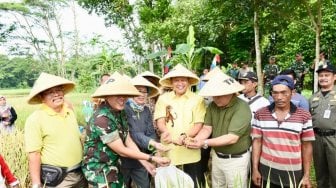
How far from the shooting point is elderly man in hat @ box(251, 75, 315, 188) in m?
2.70

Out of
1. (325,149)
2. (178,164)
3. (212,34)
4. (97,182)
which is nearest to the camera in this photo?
(97,182)

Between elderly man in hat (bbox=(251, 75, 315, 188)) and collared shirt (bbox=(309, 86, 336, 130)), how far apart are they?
28.9 inches

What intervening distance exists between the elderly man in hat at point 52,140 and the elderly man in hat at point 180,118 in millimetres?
789

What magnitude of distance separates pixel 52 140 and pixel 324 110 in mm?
2345

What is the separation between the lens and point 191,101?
312cm

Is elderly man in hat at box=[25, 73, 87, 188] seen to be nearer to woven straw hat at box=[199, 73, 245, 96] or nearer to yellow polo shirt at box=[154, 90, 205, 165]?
yellow polo shirt at box=[154, 90, 205, 165]

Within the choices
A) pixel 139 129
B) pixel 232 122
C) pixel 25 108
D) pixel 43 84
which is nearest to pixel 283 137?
pixel 232 122

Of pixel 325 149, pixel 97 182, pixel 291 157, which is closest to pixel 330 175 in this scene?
pixel 325 149

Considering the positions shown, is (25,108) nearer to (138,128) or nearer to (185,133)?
(138,128)

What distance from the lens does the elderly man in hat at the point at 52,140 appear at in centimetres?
242

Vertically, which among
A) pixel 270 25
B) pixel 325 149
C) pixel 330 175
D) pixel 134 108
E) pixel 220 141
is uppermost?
pixel 270 25

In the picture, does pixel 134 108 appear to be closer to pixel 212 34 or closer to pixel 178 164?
pixel 178 164

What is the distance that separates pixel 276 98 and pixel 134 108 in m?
1.20

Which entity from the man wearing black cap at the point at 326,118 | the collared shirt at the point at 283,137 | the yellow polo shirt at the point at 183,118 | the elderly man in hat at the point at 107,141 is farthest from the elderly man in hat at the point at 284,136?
the elderly man in hat at the point at 107,141
